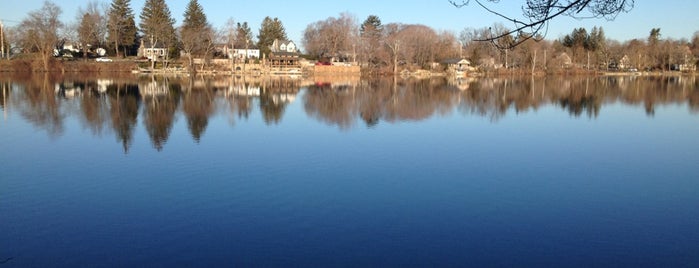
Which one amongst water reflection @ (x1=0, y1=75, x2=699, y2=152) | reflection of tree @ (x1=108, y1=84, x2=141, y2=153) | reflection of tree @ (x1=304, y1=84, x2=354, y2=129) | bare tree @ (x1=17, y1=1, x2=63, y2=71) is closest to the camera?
reflection of tree @ (x1=108, y1=84, x2=141, y2=153)

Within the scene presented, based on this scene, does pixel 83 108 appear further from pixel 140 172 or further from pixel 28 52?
pixel 28 52

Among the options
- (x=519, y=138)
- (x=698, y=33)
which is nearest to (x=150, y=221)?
(x=519, y=138)

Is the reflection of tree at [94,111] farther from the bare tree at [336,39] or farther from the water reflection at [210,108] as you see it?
the bare tree at [336,39]

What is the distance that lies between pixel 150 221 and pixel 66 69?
50.3 meters

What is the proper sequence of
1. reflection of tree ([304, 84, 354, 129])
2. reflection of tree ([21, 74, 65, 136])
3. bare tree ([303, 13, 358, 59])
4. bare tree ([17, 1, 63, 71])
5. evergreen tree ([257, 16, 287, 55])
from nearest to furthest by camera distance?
reflection of tree ([21, 74, 65, 136]) → reflection of tree ([304, 84, 354, 129]) → bare tree ([17, 1, 63, 71]) → bare tree ([303, 13, 358, 59]) → evergreen tree ([257, 16, 287, 55])

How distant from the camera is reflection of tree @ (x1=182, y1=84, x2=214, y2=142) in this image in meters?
14.1

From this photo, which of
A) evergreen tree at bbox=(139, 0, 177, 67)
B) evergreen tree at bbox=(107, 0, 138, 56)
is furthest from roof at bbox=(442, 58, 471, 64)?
evergreen tree at bbox=(107, 0, 138, 56)

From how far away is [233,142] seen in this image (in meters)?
12.3

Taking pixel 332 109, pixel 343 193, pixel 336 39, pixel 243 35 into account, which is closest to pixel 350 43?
pixel 336 39

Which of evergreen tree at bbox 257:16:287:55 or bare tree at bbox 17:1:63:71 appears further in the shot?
evergreen tree at bbox 257:16:287:55

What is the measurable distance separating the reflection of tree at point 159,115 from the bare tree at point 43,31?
29020mm

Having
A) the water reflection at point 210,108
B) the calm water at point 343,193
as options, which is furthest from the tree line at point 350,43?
the calm water at point 343,193

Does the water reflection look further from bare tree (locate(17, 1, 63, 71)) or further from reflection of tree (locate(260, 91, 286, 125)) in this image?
bare tree (locate(17, 1, 63, 71))

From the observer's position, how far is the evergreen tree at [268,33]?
6788 cm
